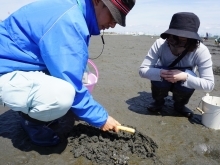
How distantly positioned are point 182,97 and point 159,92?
311 millimetres

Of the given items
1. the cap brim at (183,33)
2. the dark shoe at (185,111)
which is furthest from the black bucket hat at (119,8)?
the dark shoe at (185,111)

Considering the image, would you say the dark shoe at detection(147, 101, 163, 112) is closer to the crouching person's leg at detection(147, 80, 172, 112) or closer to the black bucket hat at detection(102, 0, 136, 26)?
the crouching person's leg at detection(147, 80, 172, 112)

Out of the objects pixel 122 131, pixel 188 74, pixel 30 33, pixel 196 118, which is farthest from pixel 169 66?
pixel 30 33

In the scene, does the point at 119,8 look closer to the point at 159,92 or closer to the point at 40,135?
the point at 40,135

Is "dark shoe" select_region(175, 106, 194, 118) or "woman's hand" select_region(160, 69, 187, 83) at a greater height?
"woman's hand" select_region(160, 69, 187, 83)

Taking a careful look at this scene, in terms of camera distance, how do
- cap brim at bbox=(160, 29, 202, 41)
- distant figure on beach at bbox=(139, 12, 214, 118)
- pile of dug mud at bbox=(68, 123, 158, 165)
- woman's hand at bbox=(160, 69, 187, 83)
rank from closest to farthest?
pile of dug mud at bbox=(68, 123, 158, 165), cap brim at bbox=(160, 29, 202, 41), distant figure on beach at bbox=(139, 12, 214, 118), woman's hand at bbox=(160, 69, 187, 83)

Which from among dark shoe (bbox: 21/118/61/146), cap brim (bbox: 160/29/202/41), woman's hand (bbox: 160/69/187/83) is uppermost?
cap brim (bbox: 160/29/202/41)

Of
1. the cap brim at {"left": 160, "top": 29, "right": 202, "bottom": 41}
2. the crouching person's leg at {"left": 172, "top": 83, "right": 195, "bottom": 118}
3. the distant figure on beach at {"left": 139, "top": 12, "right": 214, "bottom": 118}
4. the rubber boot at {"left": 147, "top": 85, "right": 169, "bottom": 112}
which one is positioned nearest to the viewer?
the cap brim at {"left": 160, "top": 29, "right": 202, "bottom": 41}

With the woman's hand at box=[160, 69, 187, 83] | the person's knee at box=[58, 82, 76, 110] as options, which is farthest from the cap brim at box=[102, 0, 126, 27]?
the woman's hand at box=[160, 69, 187, 83]

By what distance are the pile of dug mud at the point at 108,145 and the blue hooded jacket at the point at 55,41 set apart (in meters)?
0.30

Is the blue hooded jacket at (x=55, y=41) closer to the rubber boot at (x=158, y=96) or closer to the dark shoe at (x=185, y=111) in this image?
the rubber boot at (x=158, y=96)

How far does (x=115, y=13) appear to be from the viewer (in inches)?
77.6

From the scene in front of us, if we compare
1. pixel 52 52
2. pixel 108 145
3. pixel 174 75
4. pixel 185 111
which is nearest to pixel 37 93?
pixel 52 52

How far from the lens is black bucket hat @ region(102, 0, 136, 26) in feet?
6.34
